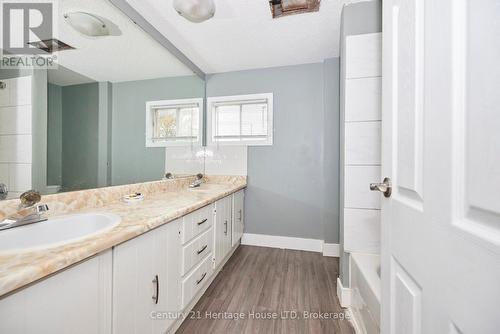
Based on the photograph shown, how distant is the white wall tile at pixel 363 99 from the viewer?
1.52 metres

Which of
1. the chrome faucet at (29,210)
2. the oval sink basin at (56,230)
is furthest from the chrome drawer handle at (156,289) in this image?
the chrome faucet at (29,210)

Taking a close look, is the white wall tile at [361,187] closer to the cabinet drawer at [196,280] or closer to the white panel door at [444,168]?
the white panel door at [444,168]

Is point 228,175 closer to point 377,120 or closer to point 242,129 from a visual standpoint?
point 242,129

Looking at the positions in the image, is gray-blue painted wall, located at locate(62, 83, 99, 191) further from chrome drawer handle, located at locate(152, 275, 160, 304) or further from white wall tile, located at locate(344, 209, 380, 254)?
white wall tile, located at locate(344, 209, 380, 254)

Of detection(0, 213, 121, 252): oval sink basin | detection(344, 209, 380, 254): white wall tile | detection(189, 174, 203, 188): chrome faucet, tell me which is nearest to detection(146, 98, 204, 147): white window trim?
detection(189, 174, 203, 188): chrome faucet

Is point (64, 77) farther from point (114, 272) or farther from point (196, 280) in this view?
point (196, 280)

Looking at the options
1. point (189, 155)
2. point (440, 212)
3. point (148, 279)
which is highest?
point (189, 155)

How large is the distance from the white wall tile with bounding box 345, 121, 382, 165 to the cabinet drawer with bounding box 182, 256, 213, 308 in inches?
53.4

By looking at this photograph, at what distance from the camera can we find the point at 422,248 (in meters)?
0.53

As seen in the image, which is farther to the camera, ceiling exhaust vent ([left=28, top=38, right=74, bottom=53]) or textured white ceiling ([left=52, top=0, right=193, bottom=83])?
textured white ceiling ([left=52, top=0, right=193, bottom=83])

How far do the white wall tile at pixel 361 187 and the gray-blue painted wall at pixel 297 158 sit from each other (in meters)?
0.83

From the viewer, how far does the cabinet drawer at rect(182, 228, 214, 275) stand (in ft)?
4.23

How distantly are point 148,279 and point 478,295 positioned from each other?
112 cm

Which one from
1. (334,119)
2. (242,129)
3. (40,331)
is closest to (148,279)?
(40,331)
